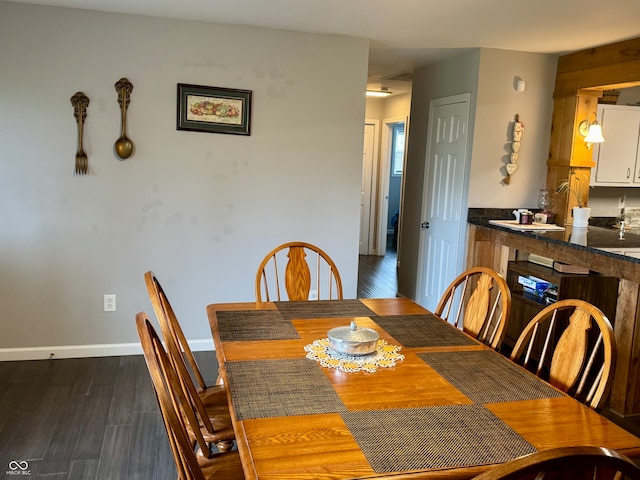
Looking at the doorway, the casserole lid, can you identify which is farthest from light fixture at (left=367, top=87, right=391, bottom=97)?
the casserole lid

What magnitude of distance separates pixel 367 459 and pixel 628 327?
93.9 inches

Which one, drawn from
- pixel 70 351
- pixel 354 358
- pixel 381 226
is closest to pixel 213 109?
pixel 70 351

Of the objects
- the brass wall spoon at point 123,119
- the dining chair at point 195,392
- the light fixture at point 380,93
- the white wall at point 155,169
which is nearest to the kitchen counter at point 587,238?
the white wall at point 155,169

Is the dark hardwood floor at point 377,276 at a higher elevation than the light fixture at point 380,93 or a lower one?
lower

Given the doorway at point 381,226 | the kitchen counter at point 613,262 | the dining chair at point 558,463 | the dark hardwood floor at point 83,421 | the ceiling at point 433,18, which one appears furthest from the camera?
the doorway at point 381,226

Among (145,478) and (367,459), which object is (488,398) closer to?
(367,459)

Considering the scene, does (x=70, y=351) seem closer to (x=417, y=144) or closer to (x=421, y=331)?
(x=421, y=331)

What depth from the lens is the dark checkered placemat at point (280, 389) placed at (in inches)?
55.8

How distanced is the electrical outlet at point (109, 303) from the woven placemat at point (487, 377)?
257cm

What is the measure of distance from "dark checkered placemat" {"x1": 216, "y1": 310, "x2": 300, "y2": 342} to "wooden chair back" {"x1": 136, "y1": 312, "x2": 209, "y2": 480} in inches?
21.1

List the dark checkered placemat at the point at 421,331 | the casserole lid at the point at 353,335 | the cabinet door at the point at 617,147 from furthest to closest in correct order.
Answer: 1. the cabinet door at the point at 617,147
2. the dark checkered placemat at the point at 421,331
3. the casserole lid at the point at 353,335

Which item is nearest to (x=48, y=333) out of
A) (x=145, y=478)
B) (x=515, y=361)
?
(x=145, y=478)

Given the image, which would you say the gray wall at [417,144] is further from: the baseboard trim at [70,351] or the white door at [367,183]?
the baseboard trim at [70,351]

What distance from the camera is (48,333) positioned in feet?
12.0
